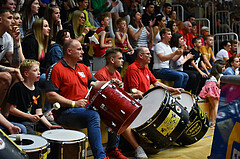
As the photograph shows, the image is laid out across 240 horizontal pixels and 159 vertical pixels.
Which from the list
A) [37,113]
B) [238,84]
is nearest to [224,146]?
[238,84]

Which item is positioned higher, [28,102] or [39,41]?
[39,41]

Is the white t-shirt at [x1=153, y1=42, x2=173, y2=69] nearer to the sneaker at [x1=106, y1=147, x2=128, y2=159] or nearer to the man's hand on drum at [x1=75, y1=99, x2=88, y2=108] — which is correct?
the sneaker at [x1=106, y1=147, x2=128, y2=159]

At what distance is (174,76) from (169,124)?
98.3 inches

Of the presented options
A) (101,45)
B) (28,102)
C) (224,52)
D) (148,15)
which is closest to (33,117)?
(28,102)

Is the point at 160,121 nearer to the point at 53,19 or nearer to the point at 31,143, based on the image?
the point at 31,143

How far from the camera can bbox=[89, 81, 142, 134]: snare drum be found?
336cm

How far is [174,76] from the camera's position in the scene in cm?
636

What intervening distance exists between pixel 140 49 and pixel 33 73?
2052 millimetres

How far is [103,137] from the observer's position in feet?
13.8

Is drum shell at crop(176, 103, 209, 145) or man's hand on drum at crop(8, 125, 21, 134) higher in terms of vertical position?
man's hand on drum at crop(8, 125, 21, 134)

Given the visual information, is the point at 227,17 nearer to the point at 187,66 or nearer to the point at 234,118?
the point at 187,66

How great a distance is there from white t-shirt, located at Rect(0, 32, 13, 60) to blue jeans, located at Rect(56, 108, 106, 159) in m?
1.09

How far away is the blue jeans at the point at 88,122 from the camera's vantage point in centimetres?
338

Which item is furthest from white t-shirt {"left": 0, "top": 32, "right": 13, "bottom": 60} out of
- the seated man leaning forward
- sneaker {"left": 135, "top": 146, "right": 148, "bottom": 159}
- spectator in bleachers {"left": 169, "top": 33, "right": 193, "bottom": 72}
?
spectator in bleachers {"left": 169, "top": 33, "right": 193, "bottom": 72}
